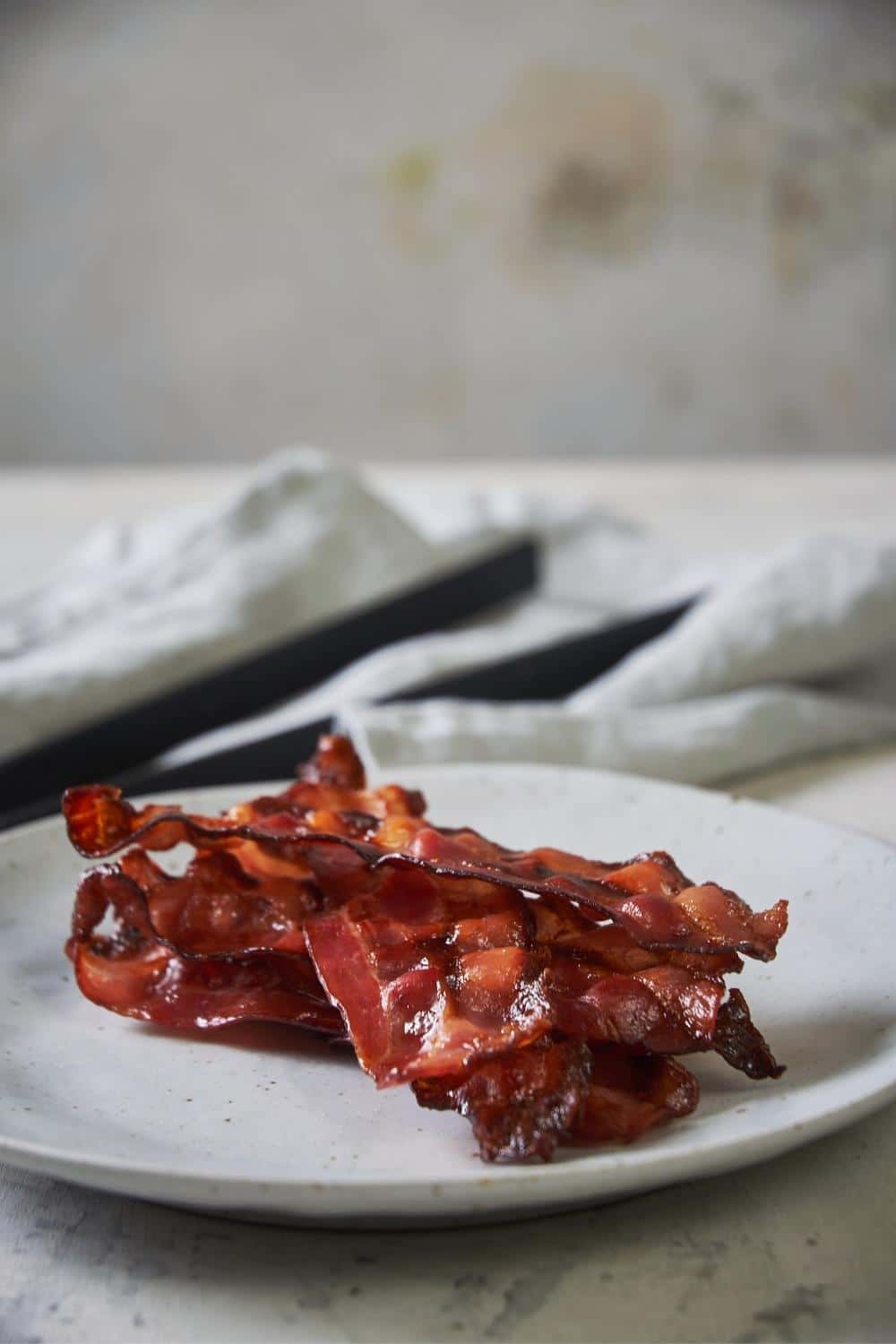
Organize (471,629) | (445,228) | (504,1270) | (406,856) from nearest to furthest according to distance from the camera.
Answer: (504,1270)
(406,856)
(471,629)
(445,228)

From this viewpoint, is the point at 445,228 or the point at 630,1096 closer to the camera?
the point at 630,1096

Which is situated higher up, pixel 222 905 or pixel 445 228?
pixel 222 905

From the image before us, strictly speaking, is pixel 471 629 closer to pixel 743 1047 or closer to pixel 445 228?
pixel 743 1047

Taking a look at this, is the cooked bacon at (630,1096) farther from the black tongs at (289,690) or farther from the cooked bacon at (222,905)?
the black tongs at (289,690)

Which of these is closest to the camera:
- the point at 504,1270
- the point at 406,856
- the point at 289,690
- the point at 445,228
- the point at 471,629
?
the point at 504,1270

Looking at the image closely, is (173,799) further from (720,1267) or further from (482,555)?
(482,555)

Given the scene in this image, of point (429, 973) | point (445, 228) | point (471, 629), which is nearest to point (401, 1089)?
point (429, 973)

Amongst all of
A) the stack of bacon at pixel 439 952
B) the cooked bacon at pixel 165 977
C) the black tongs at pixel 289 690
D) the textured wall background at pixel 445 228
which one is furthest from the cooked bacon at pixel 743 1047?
the textured wall background at pixel 445 228
